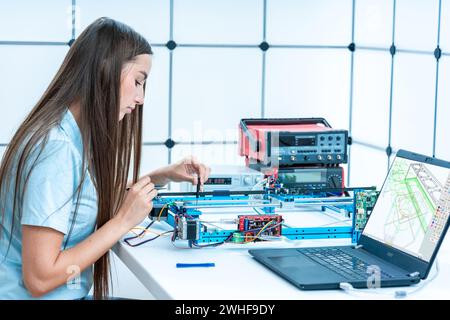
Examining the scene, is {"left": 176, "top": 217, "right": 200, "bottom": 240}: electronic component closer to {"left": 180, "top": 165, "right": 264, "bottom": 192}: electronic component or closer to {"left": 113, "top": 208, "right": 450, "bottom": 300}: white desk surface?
{"left": 113, "top": 208, "right": 450, "bottom": 300}: white desk surface

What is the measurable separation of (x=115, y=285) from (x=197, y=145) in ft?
3.21

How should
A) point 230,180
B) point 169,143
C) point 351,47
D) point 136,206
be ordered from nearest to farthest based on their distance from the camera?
point 136,206, point 230,180, point 169,143, point 351,47

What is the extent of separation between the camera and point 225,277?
6.34 ft

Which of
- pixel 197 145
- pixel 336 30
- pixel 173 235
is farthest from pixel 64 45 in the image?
pixel 173 235

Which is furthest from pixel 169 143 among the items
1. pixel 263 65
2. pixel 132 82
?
pixel 132 82

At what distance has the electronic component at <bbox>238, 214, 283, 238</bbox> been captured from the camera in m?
2.24

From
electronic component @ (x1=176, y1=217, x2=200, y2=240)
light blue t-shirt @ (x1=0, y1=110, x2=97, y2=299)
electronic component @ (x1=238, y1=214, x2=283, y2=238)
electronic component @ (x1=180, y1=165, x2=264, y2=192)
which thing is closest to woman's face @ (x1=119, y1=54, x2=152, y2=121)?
light blue t-shirt @ (x1=0, y1=110, x2=97, y2=299)

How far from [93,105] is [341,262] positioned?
71cm

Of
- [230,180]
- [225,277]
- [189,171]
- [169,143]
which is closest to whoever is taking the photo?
[225,277]

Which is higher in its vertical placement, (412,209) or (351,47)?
(351,47)

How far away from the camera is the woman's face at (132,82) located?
208cm

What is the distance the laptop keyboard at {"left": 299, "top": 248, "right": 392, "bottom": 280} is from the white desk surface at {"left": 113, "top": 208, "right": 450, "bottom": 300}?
0.07 m

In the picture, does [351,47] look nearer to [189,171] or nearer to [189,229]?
[189,171]

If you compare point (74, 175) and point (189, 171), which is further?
point (189, 171)
